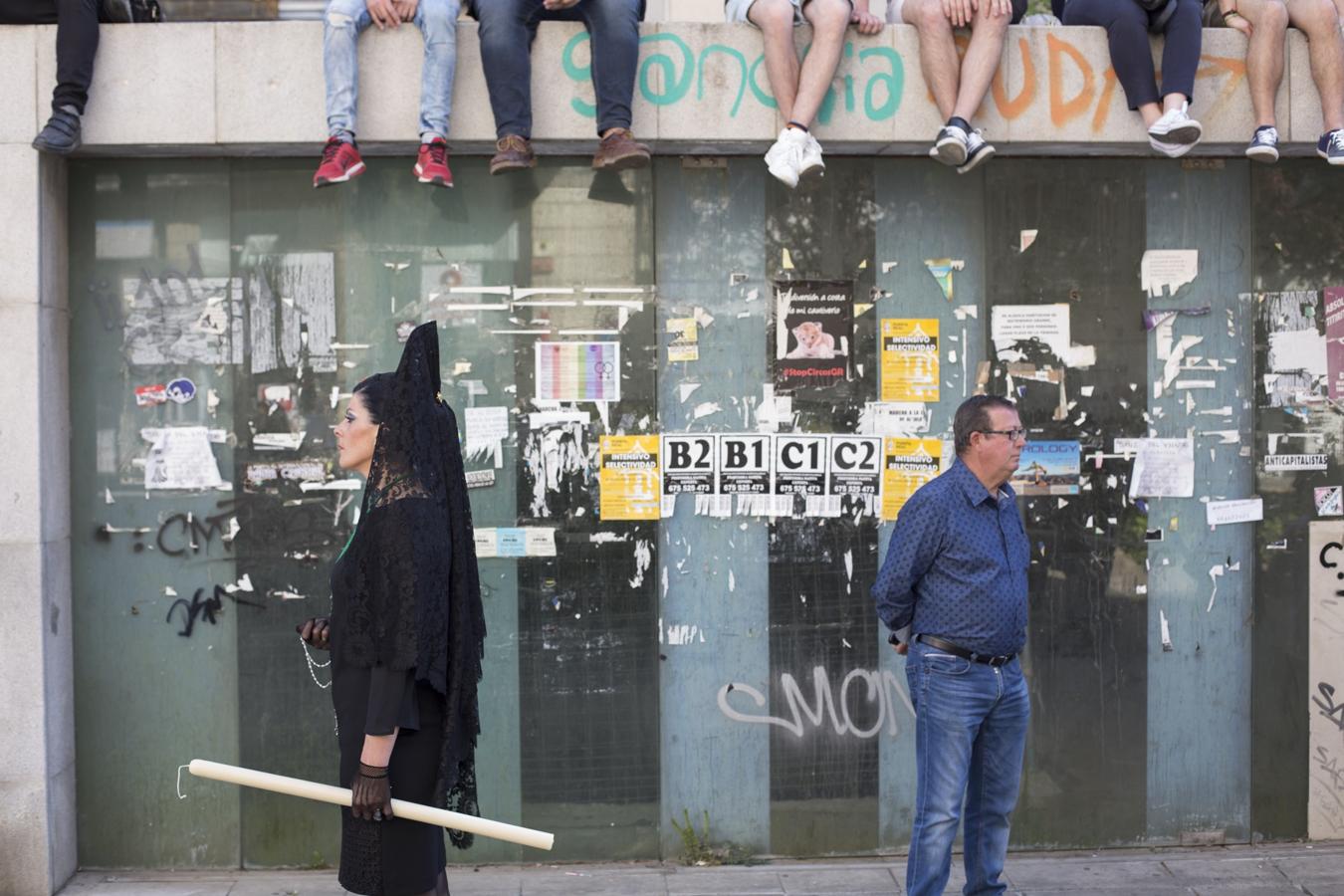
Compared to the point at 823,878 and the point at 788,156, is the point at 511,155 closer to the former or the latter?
the point at 788,156

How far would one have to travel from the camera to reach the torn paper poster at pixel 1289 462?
598 cm

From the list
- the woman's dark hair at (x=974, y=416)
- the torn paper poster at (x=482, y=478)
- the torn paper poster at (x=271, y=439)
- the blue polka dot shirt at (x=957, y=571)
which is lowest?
the blue polka dot shirt at (x=957, y=571)

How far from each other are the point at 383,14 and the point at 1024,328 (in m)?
3.08

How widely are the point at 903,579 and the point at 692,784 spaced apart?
1.79 m

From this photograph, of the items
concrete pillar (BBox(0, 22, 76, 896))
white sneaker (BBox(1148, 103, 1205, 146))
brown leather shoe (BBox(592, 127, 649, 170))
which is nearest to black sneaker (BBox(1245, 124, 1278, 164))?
white sneaker (BBox(1148, 103, 1205, 146))

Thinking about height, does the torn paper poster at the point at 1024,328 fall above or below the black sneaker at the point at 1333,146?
below

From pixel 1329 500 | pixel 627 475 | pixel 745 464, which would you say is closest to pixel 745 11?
pixel 745 464

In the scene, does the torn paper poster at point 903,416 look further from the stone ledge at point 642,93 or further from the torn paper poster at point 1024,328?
the stone ledge at point 642,93

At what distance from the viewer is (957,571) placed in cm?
455

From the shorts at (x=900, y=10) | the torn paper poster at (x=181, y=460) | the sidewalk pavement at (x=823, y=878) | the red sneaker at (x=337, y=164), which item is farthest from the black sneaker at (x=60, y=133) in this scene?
the shorts at (x=900, y=10)

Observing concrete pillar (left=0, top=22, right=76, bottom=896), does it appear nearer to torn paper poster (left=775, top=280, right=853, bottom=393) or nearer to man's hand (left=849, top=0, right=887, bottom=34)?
torn paper poster (left=775, top=280, right=853, bottom=393)

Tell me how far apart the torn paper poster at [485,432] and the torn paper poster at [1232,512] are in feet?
10.5

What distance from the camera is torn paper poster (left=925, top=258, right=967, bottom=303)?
19.2 feet

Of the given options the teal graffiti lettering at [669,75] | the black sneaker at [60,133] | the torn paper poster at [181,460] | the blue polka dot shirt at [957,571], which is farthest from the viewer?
the torn paper poster at [181,460]
